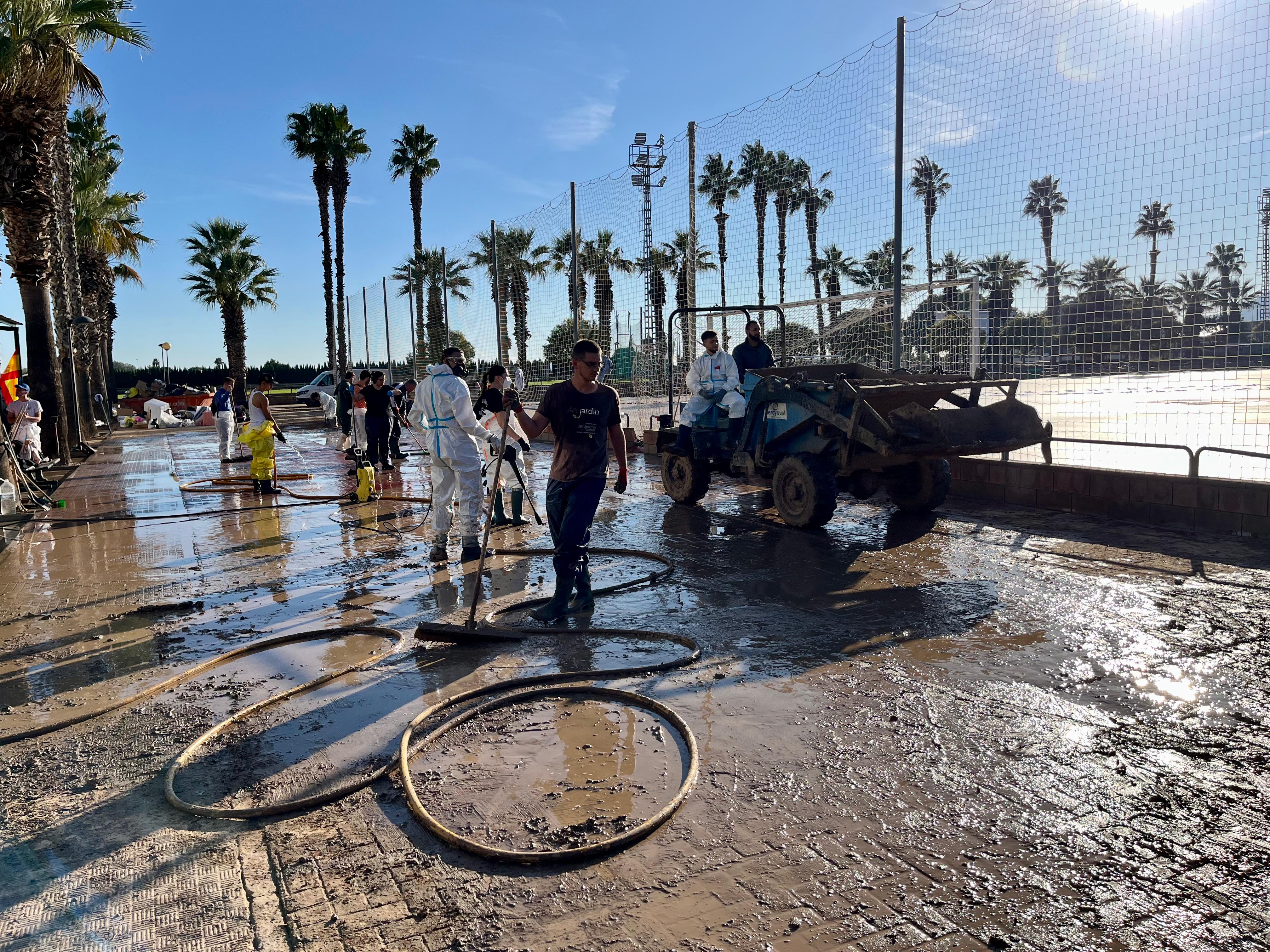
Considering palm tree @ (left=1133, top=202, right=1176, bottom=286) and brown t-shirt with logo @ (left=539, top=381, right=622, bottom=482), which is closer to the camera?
brown t-shirt with logo @ (left=539, top=381, right=622, bottom=482)

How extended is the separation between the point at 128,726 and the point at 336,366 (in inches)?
1533

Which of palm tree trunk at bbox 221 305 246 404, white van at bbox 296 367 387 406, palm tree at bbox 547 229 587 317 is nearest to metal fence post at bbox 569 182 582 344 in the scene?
palm tree at bbox 547 229 587 317

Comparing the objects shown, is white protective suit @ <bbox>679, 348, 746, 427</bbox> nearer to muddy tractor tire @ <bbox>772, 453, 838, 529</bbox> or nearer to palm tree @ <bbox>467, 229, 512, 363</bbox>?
muddy tractor tire @ <bbox>772, 453, 838, 529</bbox>

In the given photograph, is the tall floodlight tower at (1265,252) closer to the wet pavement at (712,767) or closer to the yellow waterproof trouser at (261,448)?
the wet pavement at (712,767)

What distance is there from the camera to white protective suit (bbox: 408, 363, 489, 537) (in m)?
8.09

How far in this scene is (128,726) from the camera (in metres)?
4.31

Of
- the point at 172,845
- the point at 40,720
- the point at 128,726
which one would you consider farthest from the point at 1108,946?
the point at 40,720

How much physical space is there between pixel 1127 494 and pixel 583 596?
576cm

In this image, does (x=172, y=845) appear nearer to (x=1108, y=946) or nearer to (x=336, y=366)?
(x=1108, y=946)

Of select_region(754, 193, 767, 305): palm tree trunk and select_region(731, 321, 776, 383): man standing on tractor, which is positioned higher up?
select_region(754, 193, 767, 305): palm tree trunk

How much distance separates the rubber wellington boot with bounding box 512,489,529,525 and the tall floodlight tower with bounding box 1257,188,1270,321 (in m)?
7.16

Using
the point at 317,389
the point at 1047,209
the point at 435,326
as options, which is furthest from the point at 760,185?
the point at 317,389

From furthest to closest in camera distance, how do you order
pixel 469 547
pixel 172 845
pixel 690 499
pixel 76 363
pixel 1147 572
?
pixel 76 363 < pixel 690 499 < pixel 469 547 < pixel 1147 572 < pixel 172 845

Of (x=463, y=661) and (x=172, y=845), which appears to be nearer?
(x=172, y=845)
